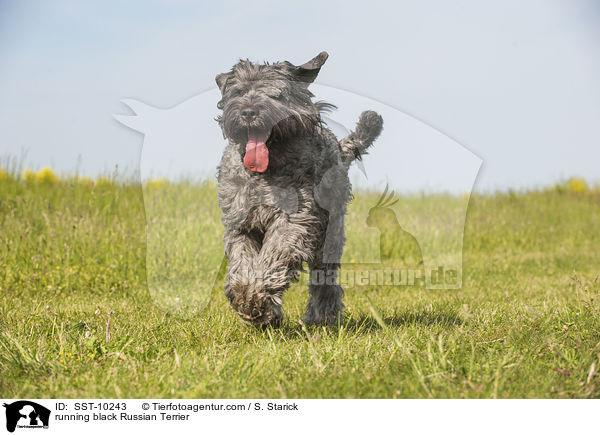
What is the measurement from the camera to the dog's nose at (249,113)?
12.4 feet

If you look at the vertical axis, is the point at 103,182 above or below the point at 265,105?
below

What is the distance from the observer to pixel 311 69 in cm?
412

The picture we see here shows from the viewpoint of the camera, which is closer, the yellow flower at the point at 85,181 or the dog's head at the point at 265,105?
the dog's head at the point at 265,105

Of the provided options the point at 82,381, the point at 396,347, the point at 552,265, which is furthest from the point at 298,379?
the point at 552,265

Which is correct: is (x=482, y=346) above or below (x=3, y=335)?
above

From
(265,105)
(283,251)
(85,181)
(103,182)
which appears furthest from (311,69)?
(85,181)

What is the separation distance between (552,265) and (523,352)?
5.84m

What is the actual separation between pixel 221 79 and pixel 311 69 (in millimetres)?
681

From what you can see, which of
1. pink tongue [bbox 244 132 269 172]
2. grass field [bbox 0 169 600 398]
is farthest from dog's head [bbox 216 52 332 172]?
grass field [bbox 0 169 600 398]

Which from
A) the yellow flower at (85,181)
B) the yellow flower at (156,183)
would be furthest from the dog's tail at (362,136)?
the yellow flower at (85,181)

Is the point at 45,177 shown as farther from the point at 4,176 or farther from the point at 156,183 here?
the point at 156,183

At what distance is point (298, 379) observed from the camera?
2.97m

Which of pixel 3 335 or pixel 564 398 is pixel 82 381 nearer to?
pixel 3 335

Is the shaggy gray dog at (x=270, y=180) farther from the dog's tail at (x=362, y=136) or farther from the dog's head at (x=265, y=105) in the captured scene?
the dog's tail at (x=362, y=136)
